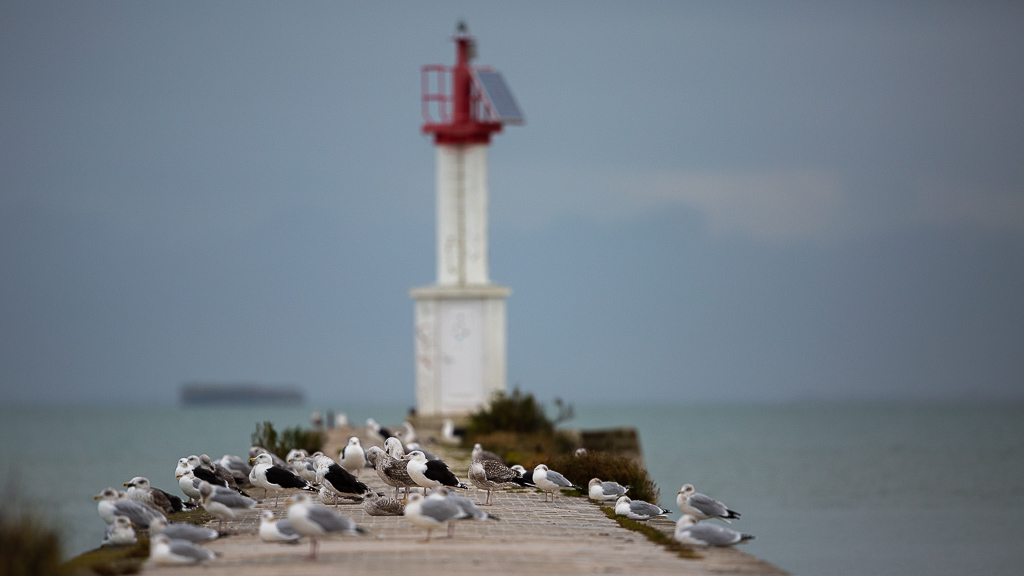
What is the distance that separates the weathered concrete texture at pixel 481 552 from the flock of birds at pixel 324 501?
179mm

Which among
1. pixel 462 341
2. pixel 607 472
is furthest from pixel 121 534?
pixel 462 341

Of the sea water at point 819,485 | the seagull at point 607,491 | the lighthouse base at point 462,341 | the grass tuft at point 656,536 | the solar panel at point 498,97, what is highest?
the solar panel at point 498,97

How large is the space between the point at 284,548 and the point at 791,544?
14557mm

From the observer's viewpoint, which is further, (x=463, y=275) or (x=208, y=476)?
(x=463, y=275)

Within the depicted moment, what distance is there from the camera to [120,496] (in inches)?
480

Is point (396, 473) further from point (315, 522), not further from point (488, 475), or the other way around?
point (315, 522)

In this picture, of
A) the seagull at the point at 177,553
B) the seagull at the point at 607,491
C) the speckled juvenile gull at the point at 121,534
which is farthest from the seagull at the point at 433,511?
the seagull at the point at 607,491

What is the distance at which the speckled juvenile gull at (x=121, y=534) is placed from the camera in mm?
10992

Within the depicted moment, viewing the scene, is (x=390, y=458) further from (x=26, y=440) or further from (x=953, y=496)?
(x=26, y=440)

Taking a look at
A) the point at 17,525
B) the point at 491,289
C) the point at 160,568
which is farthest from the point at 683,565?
the point at 491,289

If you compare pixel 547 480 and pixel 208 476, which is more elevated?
pixel 208 476

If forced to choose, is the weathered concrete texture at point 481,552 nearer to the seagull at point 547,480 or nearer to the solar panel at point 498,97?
the seagull at point 547,480

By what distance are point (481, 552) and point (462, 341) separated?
68.9ft

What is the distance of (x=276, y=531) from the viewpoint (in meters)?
10.5
